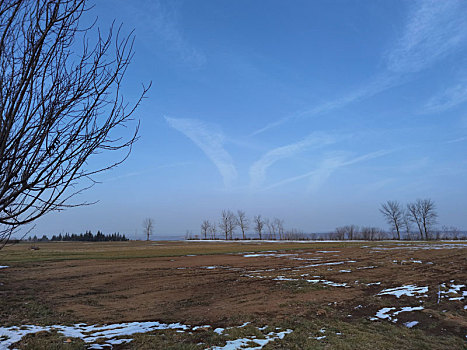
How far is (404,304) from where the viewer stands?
32.1 feet

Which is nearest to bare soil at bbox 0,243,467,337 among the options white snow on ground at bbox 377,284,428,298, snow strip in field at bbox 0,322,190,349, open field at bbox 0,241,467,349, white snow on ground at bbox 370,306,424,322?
open field at bbox 0,241,467,349

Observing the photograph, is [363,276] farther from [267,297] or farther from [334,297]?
[267,297]

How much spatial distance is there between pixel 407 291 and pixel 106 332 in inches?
438

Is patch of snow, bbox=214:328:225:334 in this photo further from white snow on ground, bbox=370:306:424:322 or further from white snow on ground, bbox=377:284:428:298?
white snow on ground, bbox=377:284:428:298

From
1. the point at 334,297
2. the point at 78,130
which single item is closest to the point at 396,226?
the point at 334,297

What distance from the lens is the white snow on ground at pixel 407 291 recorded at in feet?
36.3

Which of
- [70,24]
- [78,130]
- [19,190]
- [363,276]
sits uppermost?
[70,24]

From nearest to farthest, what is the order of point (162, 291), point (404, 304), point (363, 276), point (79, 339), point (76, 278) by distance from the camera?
point (79, 339), point (404, 304), point (162, 291), point (363, 276), point (76, 278)

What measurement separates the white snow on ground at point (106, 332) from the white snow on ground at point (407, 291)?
6460 mm

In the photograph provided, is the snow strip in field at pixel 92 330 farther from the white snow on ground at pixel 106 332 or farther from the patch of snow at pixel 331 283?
the patch of snow at pixel 331 283

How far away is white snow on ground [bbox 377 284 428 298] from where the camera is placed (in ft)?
36.3

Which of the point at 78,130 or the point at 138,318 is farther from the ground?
the point at 78,130

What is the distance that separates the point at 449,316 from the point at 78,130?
1080cm

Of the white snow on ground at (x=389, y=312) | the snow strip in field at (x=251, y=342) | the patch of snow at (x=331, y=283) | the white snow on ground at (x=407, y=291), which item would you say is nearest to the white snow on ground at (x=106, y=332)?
the snow strip in field at (x=251, y=342)
